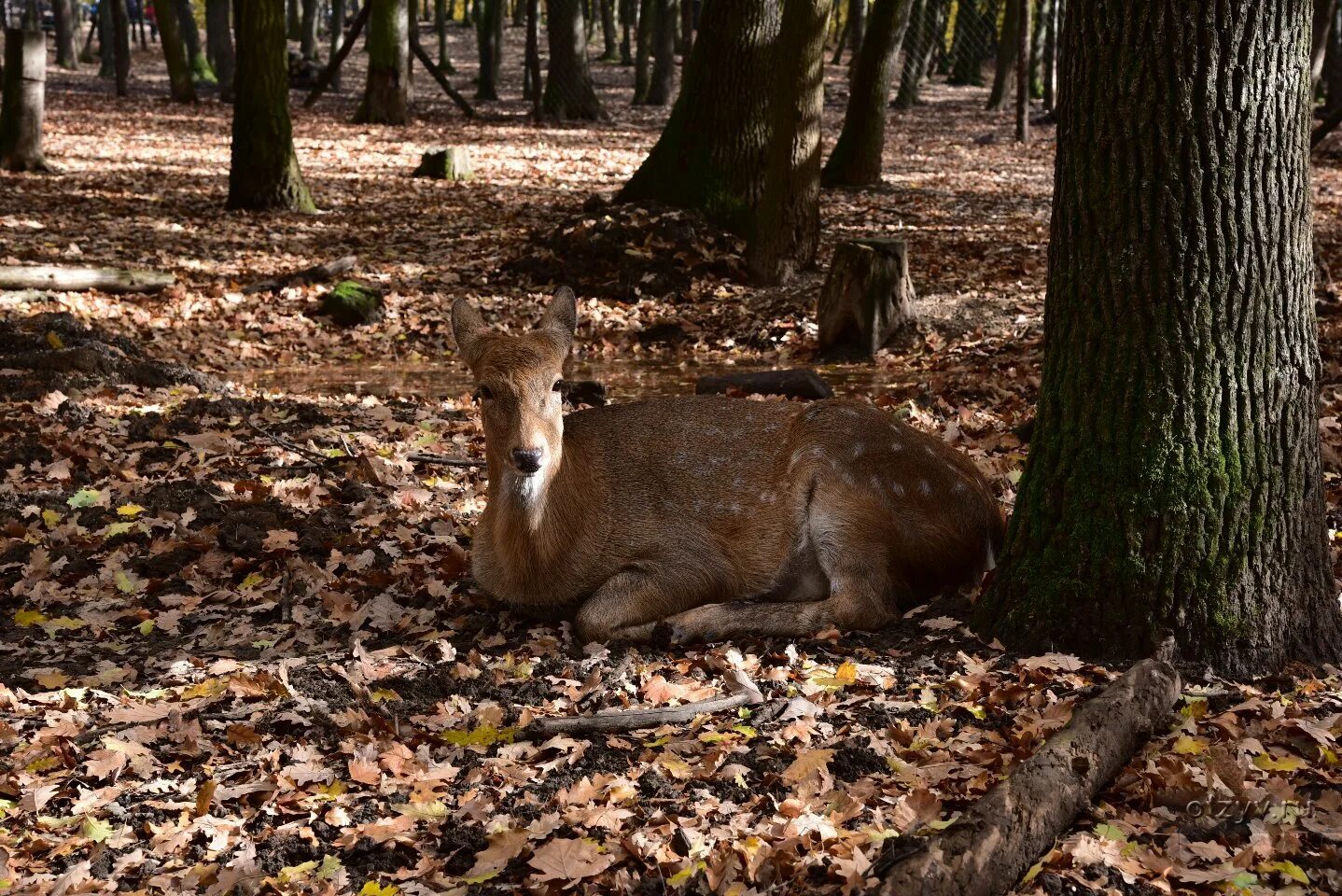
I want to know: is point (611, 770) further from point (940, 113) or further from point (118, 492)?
point (940, 113)

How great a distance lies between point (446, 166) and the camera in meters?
22.8

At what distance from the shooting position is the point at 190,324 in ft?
45.6

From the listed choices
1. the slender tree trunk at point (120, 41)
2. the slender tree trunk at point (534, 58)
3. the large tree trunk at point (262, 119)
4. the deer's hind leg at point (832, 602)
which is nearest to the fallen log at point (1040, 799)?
the deer's hind leg at point (832, 602)

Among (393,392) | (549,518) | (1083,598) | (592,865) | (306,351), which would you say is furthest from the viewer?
(306,351)

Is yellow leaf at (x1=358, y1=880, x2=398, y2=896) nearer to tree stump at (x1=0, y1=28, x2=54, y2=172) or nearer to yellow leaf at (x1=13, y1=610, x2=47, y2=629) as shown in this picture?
yellow leaf at (x1=13, y1=610, x2=47, y2=629)

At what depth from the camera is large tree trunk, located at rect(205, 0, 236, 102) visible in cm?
3744

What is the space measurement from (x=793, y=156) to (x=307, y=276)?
18.7 ft

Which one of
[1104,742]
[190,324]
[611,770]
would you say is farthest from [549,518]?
[190,324]

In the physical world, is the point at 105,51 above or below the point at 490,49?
above

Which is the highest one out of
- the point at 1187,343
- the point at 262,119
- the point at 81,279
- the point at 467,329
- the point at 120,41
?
the point at 120,41

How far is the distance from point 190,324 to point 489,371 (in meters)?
8.79

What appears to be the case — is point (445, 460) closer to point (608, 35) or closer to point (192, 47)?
point (192, 47)

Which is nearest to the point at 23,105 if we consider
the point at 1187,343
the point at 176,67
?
the point at 176,67

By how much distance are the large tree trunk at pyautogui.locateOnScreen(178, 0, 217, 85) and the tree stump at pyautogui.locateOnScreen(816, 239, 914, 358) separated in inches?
1520
